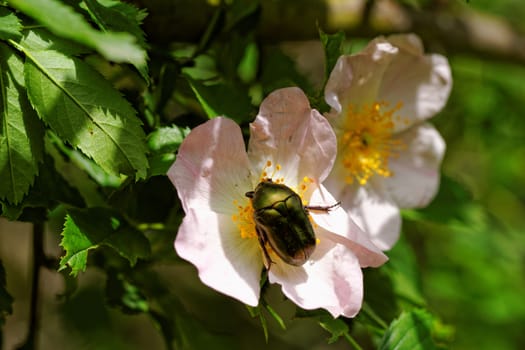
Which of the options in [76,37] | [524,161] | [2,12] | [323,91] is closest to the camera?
[76,37]

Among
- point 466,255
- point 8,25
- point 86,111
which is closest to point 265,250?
point 86,111

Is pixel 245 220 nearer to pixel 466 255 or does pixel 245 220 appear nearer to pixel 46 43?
pixel 46 43

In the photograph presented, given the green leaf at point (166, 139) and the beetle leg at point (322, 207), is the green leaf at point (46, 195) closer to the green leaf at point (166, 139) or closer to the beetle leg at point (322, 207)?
the green leaf at point (166, 139)

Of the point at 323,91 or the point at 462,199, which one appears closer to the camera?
the point at 323,91

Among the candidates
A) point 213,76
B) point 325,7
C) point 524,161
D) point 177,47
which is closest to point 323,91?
point 213,76

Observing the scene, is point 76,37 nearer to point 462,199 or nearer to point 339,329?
point 339,329

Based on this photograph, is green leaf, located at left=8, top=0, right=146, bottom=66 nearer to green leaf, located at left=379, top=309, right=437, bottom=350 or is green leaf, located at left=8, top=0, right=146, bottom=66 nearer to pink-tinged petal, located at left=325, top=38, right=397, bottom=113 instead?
pink-tinged petal, located at left=325, top=38, right=397, bottom=113

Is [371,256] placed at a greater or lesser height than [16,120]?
lesser

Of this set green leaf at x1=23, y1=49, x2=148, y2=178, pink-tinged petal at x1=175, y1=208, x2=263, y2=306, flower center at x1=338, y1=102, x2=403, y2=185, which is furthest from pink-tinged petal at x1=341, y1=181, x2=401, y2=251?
green leaf at x1=23, y1=49, x2=148, y2=178
